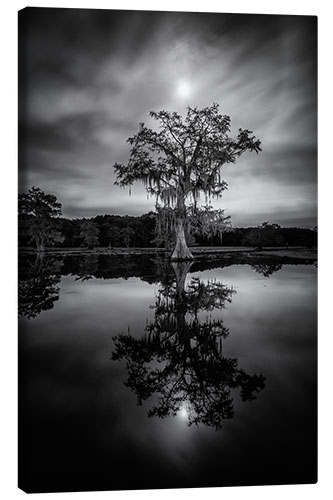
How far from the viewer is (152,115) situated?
2617mm

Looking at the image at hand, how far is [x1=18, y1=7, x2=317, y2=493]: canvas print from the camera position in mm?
1728

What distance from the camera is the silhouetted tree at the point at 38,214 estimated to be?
224 centimetres

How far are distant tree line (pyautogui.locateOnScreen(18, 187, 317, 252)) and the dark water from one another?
0.40 metres

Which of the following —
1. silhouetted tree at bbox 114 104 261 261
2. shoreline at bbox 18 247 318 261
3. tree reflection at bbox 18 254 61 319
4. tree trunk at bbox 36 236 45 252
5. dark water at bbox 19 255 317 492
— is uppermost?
silhouetted tree at bbox 114 104 261 261

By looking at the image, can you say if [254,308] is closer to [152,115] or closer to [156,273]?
[156,273]

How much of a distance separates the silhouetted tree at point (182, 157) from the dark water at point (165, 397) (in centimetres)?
128

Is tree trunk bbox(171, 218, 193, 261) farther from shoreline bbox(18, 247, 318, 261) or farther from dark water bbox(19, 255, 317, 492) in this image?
dark water bbox(19, 255, 317, 492)

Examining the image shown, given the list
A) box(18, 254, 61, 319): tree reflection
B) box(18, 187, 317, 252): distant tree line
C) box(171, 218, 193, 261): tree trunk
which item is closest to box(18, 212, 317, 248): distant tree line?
box(18, 187, 317, 252): distant tree line

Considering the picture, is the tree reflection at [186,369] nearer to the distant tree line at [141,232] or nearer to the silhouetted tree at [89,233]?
the distant tree line at [141,232]

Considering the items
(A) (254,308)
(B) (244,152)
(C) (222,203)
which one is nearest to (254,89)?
(B) (244,152)

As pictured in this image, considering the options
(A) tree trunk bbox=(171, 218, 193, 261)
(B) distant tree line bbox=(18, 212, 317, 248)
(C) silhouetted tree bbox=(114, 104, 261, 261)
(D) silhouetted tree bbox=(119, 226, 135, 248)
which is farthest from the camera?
(A) tree trunk bbox=(171, 218, 193, 261)

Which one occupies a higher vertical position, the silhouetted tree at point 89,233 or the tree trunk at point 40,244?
the silhouetted tree at point 89,233

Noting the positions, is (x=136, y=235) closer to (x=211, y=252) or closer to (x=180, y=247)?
(x=180, y=247)

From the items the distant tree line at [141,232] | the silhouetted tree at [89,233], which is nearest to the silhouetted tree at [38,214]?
the distant tree line at [141,232]
